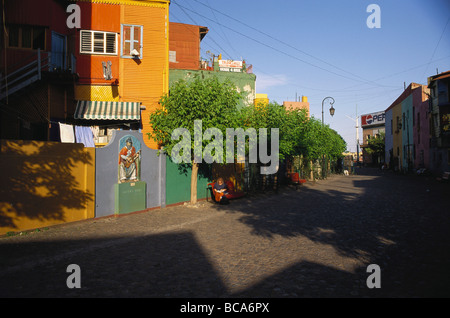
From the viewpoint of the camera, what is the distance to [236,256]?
23.0 feet

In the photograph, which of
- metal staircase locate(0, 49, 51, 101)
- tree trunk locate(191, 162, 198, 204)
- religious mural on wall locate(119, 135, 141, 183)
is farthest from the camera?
tree trunk locate(191, 162, 198, 204)

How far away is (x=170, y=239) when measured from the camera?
8656 mm

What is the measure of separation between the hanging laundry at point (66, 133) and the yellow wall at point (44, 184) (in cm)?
308

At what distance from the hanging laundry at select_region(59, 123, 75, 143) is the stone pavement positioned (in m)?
4.39

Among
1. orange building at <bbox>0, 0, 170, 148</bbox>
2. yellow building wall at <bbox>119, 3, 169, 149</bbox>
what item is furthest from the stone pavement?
yellow building wall at <bbox>119, 3, 169, 149</bbox>

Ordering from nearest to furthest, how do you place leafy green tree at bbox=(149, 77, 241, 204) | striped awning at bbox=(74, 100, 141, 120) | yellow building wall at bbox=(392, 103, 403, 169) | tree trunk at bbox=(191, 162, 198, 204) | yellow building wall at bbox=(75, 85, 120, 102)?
leafy green tree at bbox=(149, 77, 241, 204) < tree trunk at bbox=(191, 162, 198, 204) < striped awning at bbox=(74, 100, 141, 120) < yellow building wall at bbox=(75, 85, 120, 102) < yellow building wall at bbox=(392, 103, 403, 169)

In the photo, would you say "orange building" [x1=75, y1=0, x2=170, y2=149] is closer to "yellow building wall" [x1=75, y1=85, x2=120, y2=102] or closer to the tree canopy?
"yellow building wall" [x1=75, y1=85, x2=120, y2=102]

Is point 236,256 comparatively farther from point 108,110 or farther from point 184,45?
point 184,45

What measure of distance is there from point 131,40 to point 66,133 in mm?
6794

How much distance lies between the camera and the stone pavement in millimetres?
5146

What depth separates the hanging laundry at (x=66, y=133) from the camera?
1321cm

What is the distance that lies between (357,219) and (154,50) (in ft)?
45.1

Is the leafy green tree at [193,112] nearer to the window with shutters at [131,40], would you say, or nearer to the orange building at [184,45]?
the window with shutters at [131,40]
